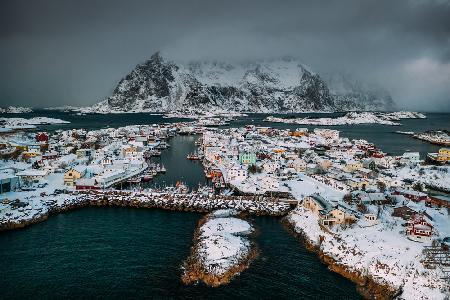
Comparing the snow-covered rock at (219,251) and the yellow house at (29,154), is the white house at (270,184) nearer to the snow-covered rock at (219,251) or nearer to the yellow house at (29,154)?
the snow-covered rock at (219,251)

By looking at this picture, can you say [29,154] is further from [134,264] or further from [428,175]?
[428,175]

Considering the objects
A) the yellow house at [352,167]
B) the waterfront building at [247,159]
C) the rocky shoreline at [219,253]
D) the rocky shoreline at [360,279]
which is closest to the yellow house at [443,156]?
the yellow house at [352,167]

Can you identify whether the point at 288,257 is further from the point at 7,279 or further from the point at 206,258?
the point at 7,279

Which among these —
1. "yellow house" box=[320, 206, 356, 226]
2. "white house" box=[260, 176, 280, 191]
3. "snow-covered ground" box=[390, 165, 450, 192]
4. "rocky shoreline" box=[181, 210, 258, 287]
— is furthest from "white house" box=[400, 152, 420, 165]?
"rocky shoreline" box=[181, 210, 258, 287]

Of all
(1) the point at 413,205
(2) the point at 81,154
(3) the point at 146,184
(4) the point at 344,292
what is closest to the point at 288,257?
(4) the point at 344,292

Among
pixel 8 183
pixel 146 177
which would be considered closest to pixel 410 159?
pixel 146 177

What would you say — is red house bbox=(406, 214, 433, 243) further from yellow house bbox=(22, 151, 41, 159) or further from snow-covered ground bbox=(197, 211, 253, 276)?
yellow house bbox=(22, 151, 41, 159)
